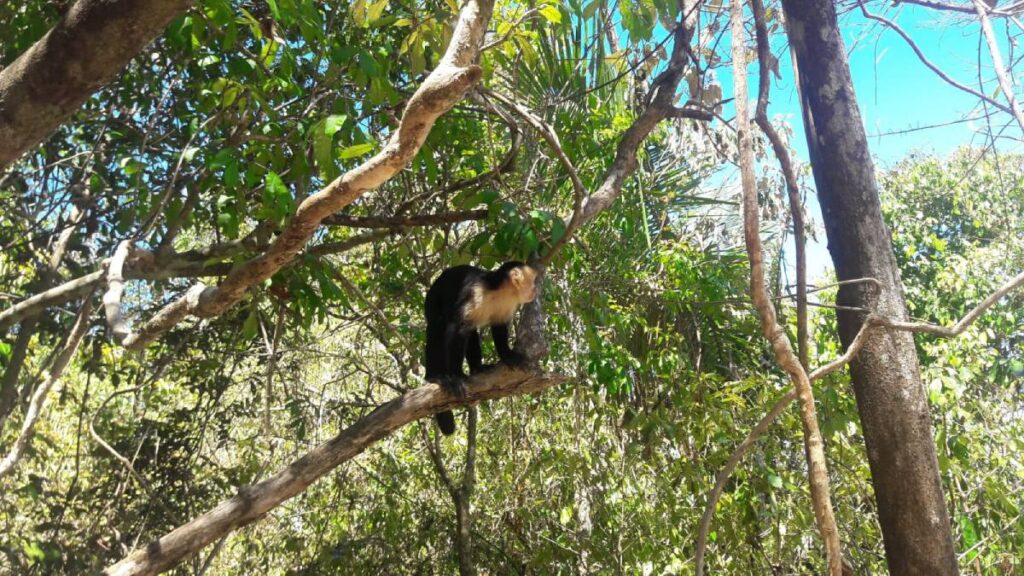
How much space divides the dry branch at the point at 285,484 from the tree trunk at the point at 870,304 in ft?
4.53

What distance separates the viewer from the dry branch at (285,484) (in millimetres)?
2686

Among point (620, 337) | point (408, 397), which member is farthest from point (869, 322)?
point (620, 337)

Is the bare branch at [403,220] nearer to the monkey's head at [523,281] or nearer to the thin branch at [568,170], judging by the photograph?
the monkey's head at [523,281]

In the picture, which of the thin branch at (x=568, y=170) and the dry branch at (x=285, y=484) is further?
the thin branch at (x=568, y=170)

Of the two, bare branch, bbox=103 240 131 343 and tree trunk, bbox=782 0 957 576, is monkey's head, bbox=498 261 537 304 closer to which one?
tree trunk, bbox=782 0 957 576

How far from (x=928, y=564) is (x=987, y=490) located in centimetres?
232

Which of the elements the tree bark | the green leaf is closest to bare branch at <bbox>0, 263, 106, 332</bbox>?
the tree bark

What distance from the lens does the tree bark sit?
63.7 inches

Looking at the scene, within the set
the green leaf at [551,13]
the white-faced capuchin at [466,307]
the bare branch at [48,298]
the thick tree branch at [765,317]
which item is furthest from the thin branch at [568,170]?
the bare branch at [48,298]

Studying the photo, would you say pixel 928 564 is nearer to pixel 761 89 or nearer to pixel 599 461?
pixel 761 89

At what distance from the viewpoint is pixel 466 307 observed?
4.05 metres

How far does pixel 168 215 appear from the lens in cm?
354

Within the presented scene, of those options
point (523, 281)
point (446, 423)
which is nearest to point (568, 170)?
point (523, 281)

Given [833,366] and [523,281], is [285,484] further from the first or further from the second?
[833,366]
